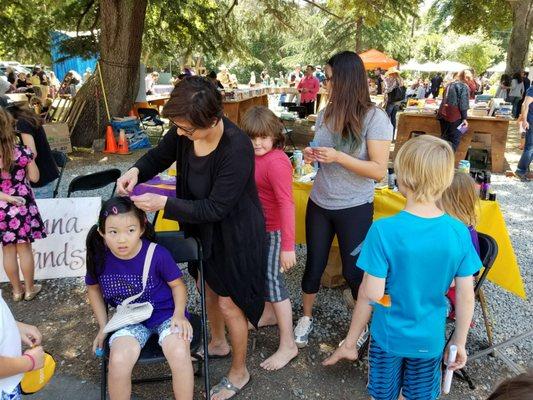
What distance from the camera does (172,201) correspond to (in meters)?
1.91

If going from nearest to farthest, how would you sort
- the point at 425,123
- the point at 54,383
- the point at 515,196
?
the point at 54,383 < the point at 515,196 < the point at 425,123

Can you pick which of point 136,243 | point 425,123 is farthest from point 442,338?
point 425,123

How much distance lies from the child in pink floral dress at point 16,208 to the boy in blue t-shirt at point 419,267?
2.54 m

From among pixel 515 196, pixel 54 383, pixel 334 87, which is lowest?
pixel 54 383

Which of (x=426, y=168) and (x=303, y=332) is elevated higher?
(x=426, y=168)

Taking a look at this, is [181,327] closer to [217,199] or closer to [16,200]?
[217,199]

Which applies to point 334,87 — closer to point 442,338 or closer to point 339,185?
point 339,185

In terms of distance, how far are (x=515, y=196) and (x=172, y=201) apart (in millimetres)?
5835

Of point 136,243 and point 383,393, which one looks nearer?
point 383,393

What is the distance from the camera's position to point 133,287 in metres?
2.21

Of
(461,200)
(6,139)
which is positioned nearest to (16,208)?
(6,139)

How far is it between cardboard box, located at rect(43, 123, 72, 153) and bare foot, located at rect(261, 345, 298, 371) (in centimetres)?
711

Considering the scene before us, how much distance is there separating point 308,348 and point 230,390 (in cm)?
68

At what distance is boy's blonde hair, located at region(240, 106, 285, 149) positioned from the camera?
8.08 ft
